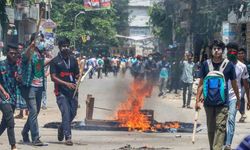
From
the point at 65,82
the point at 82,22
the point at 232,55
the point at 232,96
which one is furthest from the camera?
the point at 82,22

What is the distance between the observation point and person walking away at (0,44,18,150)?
10125 millimetres

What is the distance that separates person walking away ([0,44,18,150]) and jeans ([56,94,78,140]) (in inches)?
36.5

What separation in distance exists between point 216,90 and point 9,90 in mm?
2993

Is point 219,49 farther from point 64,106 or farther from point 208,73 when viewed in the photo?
point 64,106

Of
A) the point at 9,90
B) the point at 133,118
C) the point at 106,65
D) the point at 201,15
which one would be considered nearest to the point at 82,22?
the point at 106,65

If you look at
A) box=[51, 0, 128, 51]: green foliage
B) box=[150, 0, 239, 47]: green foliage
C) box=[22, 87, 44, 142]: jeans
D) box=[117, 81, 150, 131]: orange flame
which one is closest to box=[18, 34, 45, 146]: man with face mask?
box=[22, 87, 44, 142]: jeans

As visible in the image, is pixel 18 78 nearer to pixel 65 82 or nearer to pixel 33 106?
pixel 33 106

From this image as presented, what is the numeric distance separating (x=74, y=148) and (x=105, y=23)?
182ft

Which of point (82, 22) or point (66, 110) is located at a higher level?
point (66, 110)

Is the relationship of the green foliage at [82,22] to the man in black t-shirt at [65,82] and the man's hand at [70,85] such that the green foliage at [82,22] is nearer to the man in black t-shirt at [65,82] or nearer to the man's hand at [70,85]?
the man in black t-shirt at [65,82]

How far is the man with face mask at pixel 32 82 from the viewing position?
1120 centimetres

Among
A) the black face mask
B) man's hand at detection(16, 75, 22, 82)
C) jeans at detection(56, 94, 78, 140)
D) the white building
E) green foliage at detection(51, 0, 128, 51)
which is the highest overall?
the black face mask

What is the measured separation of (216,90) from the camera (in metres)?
9.38

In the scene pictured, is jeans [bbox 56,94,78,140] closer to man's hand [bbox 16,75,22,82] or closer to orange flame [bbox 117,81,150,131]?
man's hand [bbox 16,75,22,82]
